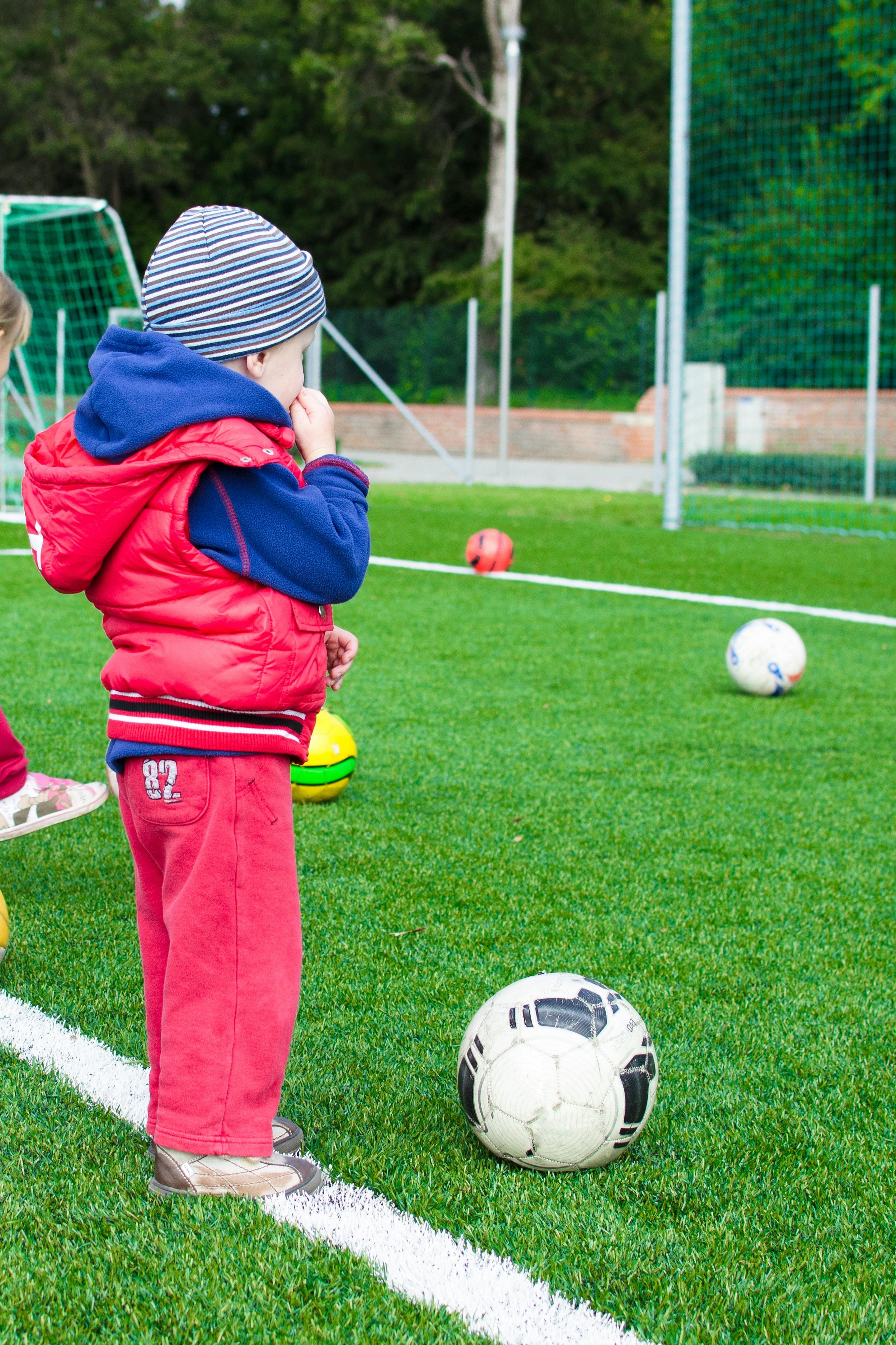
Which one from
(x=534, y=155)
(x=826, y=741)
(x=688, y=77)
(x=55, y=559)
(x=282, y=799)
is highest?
(x=534, y=155)

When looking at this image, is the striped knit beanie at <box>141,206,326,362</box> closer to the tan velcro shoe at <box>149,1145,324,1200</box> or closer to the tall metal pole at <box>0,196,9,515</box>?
the tan velcro shoe at <box>149,1145,324,1200</box>

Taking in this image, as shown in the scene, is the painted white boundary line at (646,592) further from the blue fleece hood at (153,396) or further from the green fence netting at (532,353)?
the green fence netting at (532,353)

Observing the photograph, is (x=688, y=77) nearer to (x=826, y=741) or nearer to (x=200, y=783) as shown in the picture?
(x=826, y=741)

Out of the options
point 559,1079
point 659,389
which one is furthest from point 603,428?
point 559,1079

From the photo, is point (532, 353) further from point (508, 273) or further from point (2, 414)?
point (2, 414)

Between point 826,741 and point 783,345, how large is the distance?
63.9 ft

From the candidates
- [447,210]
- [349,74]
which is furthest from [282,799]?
[447,210]

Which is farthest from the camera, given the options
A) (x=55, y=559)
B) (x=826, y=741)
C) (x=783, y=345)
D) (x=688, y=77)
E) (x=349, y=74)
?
(x=349, y=74)

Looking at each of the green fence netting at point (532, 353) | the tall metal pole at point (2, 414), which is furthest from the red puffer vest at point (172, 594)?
the green fence netting at point (532, 353)

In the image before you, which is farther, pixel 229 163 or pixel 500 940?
pixel 229 163

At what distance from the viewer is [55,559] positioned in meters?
2.07

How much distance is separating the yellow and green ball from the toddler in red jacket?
2.39 metres

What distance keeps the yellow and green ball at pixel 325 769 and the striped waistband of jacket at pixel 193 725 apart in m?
2.45

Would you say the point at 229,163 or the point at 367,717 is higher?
the point at 229,163
